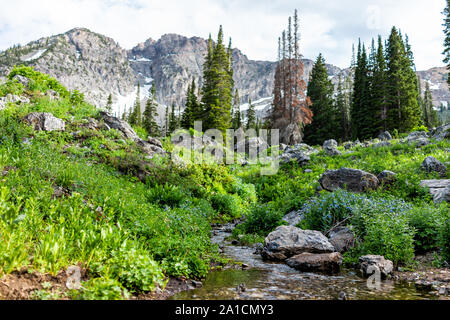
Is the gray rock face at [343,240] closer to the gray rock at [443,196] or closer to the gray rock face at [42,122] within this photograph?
the gray rock at [443,196]

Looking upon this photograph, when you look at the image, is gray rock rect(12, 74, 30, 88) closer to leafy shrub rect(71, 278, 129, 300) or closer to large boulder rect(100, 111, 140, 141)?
large boulder rect(100, 111, 140, 141)

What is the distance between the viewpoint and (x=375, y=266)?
17.2ft

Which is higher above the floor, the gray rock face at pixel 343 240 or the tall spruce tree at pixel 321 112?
the tall spruce tree at pixel 321 112

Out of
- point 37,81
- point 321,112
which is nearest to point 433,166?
point 37,81

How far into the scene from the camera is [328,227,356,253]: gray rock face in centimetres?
681

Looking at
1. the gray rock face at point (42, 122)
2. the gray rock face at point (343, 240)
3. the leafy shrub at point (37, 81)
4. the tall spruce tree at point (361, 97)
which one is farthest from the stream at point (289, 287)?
the tall spruce tree at point (361, 97)

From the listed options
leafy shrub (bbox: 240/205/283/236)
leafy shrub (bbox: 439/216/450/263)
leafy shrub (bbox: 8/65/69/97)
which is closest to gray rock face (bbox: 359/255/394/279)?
leafy shrub (bbox: 439/216/450/263)

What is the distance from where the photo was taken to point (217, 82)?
32000 millimetres

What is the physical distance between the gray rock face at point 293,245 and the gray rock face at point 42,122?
1151cm

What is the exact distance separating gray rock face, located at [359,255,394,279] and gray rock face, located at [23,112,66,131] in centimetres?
1358

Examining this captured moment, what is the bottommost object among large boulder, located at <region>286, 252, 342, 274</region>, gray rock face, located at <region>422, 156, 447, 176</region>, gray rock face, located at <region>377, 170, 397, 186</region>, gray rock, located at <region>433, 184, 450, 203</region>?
large boulder, located at <region>286, 252, 342, 274</region>

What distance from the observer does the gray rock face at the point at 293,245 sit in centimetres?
652

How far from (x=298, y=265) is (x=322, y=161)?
1353cm

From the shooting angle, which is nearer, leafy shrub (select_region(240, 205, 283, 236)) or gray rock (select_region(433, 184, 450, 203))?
gray rock (select_region(433, 184, 450, 203))
